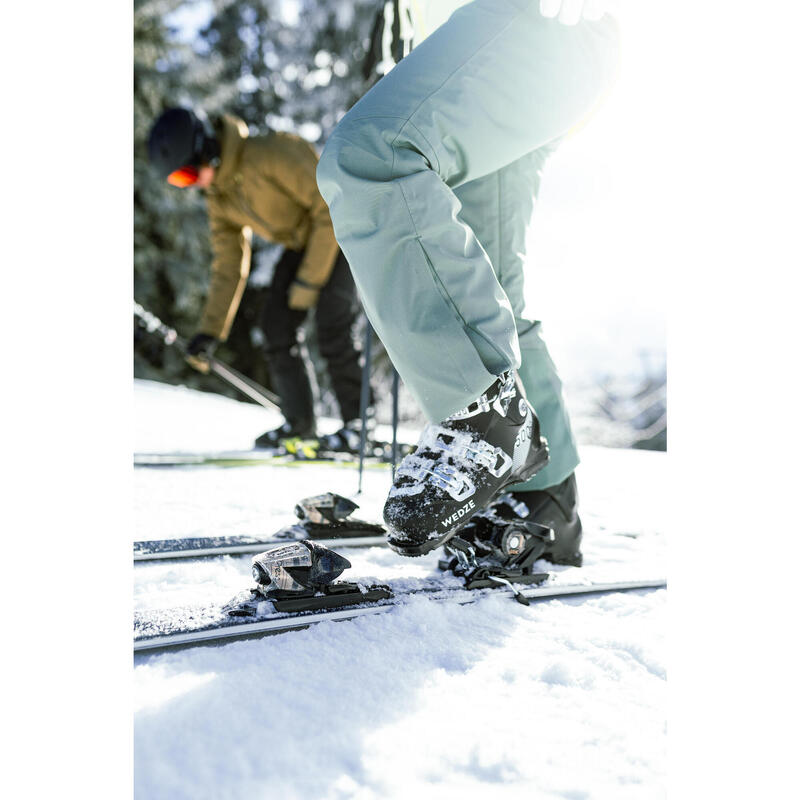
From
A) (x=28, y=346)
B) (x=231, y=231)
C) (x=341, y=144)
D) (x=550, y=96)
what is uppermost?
(x=231, y=231)

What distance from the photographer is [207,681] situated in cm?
73

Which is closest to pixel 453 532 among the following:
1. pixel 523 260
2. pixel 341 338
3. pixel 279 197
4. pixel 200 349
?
pixel 523 260

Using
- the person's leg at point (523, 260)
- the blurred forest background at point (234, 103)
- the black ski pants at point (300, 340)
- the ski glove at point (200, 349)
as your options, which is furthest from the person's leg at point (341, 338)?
the blurred forest background at point (234, 103)

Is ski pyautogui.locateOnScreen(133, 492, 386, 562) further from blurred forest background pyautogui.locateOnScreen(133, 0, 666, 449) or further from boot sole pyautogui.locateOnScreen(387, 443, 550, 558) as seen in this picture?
blurred forest background pyautogui.locateOnScreen(133, 0, 666, 449)

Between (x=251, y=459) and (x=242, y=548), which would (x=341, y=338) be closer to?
(x=251, y=459)

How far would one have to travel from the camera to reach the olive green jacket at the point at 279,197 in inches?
129

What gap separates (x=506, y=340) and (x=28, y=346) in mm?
673

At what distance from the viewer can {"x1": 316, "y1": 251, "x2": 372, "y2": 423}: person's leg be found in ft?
11.2

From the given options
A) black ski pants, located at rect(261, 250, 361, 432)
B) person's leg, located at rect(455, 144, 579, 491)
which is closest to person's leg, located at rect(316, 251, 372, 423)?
black ski pants, located at rect(261, 250, 361, 432)

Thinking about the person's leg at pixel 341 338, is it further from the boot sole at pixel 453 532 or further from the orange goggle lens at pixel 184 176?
the boot sole at pixel 453 532

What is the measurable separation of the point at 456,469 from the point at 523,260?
1.72 feet

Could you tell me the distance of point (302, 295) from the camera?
3385 mm

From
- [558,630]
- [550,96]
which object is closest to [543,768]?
[558,630]

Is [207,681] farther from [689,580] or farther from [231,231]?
[231,231]
